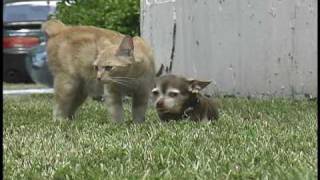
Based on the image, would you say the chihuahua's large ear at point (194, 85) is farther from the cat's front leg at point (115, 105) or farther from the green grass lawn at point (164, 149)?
the cat's front leg at point (115, 105)

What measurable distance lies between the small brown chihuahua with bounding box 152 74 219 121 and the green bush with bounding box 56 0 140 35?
6.83 metres

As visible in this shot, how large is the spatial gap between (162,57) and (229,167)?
341 inches

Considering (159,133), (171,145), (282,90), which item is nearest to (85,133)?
(159,133)

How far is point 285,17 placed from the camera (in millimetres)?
11438

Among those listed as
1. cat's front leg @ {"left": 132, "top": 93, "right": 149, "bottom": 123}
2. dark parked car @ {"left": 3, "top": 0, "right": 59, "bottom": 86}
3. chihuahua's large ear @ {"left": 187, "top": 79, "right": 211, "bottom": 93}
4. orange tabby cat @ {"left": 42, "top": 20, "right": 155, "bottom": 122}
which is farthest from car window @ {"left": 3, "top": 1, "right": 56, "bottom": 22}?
chihuahua's large ear @ {"left": 187, "top": 79, "right": 211, "bottom": 93}

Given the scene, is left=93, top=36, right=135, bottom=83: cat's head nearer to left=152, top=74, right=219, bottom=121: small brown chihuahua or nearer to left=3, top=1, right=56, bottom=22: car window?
left=152, top=74, right=219, bottom=121: small brown chihuahua

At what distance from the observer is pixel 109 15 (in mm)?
14406

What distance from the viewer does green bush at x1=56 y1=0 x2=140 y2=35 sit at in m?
14.3

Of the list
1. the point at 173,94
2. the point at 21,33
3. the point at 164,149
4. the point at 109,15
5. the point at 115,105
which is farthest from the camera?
the point at 21,33

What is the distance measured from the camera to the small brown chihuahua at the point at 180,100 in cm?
714

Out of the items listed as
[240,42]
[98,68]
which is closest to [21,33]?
[240,42]

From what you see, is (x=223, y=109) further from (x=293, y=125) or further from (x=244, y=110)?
(x=293, y=125)

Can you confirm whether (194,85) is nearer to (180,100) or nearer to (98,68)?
(180,100)

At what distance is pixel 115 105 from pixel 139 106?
0.21m
